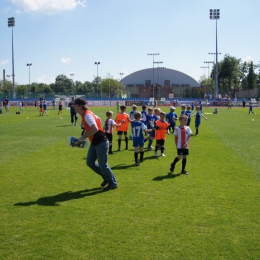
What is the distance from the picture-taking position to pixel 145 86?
106 meters

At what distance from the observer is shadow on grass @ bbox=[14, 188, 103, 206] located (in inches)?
252

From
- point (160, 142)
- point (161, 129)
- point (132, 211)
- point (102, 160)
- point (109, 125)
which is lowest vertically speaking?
point (132, 211)

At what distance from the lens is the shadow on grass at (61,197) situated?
641 centimetres

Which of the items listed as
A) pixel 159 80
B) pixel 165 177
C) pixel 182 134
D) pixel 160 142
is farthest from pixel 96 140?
pixel 159 80

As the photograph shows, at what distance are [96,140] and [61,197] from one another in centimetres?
144

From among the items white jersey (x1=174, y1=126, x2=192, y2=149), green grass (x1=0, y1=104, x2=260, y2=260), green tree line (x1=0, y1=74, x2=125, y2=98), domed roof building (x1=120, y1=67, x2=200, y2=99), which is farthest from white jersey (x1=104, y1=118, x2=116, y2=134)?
domed roof building (x1=120, y1=67, x2=200, y2=99)

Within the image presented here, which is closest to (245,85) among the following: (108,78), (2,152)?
(108,78)

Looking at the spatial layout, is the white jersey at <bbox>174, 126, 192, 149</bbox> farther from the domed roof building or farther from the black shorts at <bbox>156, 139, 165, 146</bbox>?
the domed roof building

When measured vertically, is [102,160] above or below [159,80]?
below

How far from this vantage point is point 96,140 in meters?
6.86

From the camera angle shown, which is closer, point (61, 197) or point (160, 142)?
point (61, 197)

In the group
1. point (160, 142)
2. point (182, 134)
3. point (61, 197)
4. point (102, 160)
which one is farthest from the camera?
point (160, 142)

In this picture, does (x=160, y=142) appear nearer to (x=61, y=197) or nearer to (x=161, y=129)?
(x=161, y=129)

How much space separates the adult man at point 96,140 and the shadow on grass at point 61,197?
350 mm
